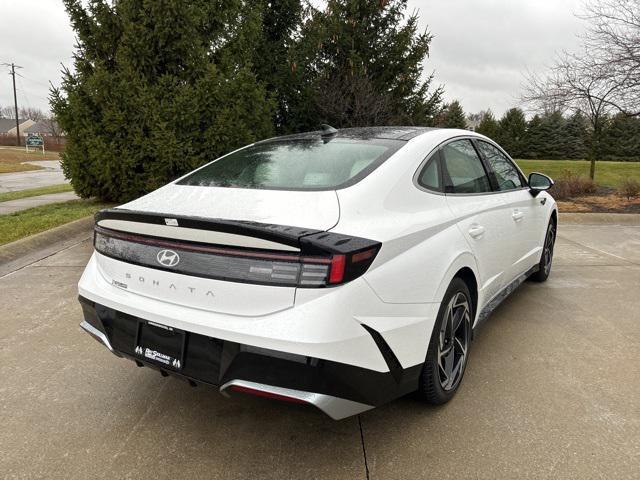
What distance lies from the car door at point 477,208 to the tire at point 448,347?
0.94 ft

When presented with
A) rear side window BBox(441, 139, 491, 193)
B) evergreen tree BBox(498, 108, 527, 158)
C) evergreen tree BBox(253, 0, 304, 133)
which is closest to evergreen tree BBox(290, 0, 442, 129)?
evergreen tree BBox(253, 0, 304, 133)

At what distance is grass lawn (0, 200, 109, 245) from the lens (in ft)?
21.4

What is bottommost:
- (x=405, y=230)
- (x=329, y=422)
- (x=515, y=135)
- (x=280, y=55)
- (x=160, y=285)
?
(x=329, y=422)

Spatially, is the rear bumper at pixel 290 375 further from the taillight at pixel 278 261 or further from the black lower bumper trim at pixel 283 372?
the taillight at pixel 278 261

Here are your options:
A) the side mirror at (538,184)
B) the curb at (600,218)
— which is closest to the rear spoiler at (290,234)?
the side mirror at (538,184)

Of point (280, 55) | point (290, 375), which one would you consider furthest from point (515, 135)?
point (290, 375)

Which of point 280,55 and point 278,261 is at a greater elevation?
point 280,55

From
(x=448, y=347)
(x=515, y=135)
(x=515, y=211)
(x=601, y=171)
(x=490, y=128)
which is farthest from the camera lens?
(x=490, y=128)

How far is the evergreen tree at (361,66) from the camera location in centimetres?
1278

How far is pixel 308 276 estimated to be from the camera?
187cm

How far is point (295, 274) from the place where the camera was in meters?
1.88

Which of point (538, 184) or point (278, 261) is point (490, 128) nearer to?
point (538, 184)

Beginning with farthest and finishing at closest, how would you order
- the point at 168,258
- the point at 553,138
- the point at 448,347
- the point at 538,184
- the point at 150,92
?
the point at 553,138
the point at 150,92
the point at 538,184
the point at 448,347
the point at 168,258

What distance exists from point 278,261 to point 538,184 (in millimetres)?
3102
